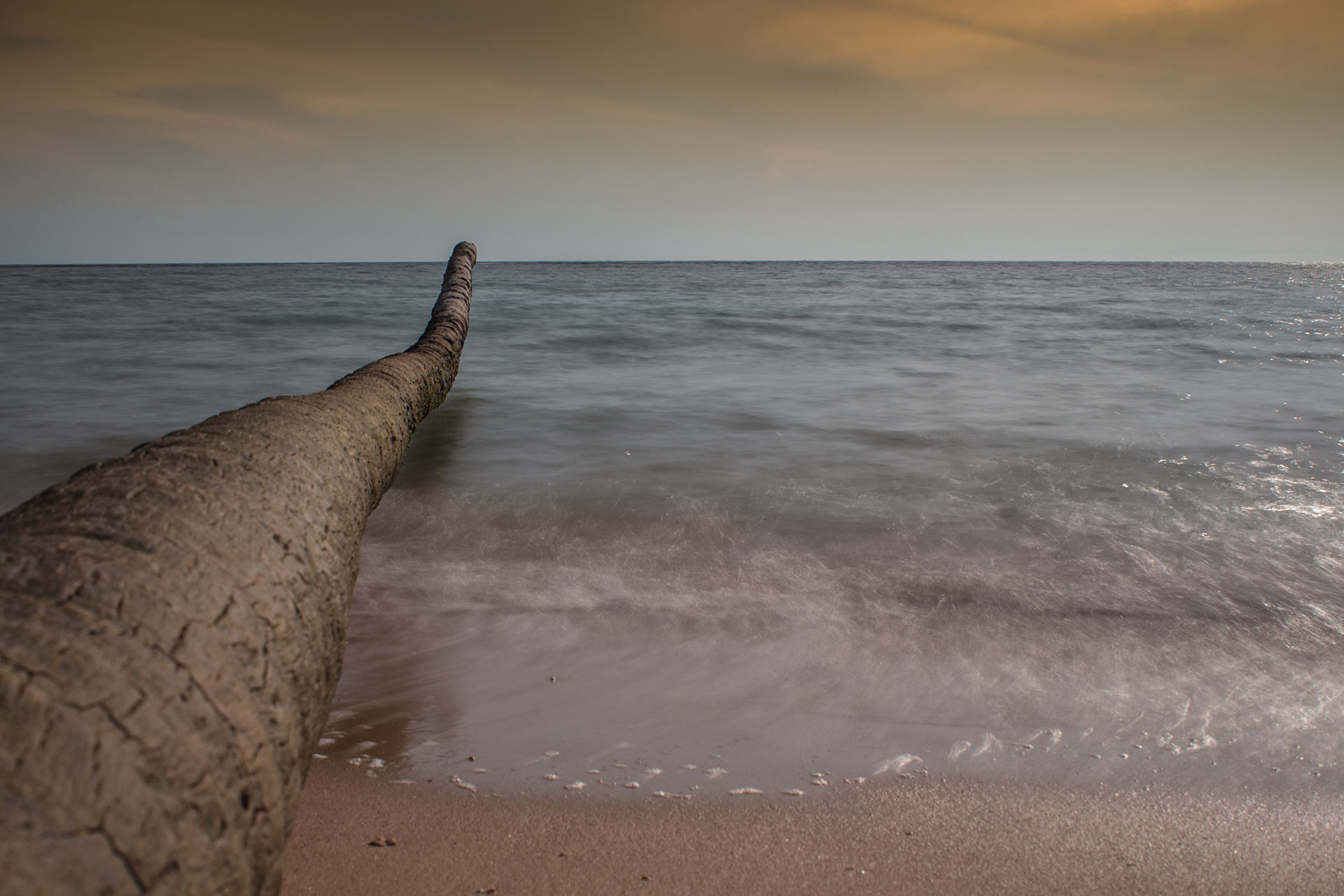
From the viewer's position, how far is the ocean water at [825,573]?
2.21 metres

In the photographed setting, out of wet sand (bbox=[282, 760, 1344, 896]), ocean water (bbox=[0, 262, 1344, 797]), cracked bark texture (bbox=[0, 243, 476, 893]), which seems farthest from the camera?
ocean water (bbox=[0, 262, 1344, 797])

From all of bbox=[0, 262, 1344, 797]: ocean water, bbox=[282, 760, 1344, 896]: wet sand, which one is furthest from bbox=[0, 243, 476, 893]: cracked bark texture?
bbox=[0, 262, 1344, 797]: ocean water

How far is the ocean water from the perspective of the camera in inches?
86.8

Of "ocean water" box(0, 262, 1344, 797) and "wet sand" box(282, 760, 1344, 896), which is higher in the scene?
"ocean water" box(0, 262, 1344, 797)

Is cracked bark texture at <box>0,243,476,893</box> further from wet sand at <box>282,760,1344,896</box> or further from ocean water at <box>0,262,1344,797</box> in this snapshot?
ocean water at <box>0,262,1344,797</box>

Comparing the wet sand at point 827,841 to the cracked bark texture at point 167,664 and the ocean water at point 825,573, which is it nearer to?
the ocean water at point 825,573

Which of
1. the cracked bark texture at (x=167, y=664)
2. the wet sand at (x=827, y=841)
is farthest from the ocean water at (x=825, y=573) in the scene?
the cracked bark texture at (x=167, y=664)

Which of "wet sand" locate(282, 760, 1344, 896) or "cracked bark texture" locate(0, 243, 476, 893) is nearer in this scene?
"cracked bark texture" locate(0, 243, 476, 893)

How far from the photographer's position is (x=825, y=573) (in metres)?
3.55

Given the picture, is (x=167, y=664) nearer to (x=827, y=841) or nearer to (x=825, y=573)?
(x=827, y=841)

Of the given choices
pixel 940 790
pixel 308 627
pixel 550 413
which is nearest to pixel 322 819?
pixel 308 627

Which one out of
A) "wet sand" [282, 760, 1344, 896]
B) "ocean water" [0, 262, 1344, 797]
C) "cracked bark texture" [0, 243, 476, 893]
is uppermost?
"cracked bark texture" [0, 243, 476, 893]

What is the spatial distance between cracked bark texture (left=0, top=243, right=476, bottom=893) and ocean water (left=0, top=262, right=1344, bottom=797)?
0.88 meters

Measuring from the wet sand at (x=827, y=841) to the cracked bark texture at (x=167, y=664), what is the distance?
0.50 meters
